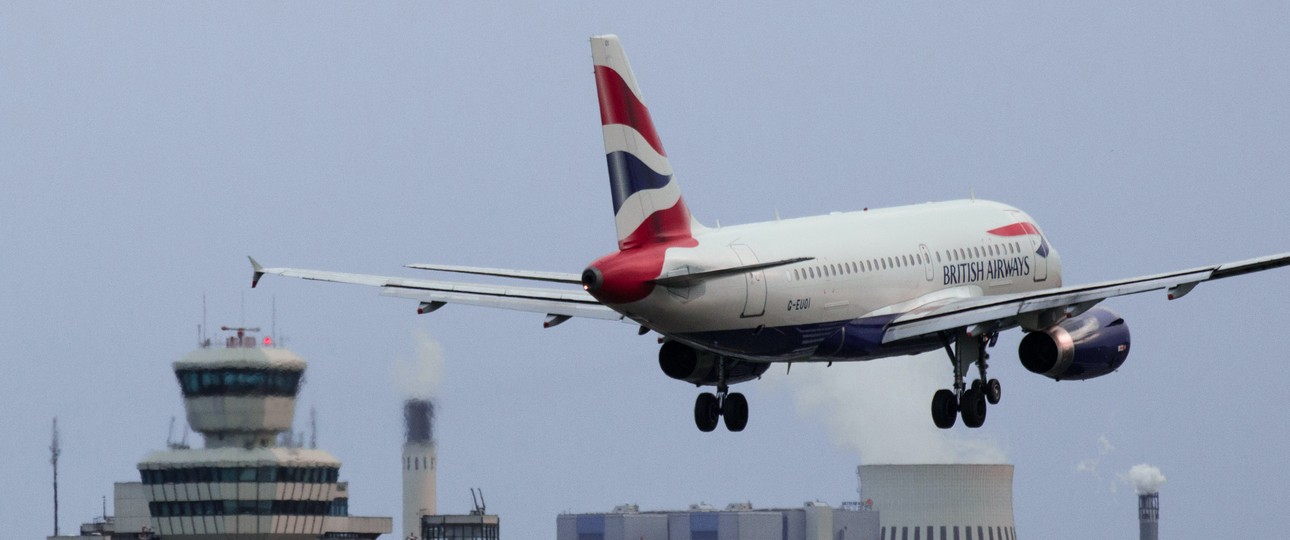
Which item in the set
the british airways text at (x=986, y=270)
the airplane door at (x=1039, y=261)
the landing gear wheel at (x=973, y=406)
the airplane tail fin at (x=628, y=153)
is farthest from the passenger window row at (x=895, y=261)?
the airplane tail fin at (x=628, y=153)

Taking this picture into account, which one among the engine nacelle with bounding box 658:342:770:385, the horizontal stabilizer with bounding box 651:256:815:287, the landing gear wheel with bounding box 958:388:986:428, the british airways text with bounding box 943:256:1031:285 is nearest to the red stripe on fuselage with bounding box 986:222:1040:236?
the british airways text with bounding box 943:256:1031:285

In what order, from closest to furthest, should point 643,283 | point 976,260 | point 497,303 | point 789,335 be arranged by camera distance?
point 643,283 < point 789,335 < point 497,303 < point 976,260

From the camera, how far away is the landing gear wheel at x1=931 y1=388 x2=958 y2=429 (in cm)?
6300

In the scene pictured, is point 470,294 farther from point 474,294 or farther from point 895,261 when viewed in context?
point 895,261

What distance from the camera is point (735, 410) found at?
62688mm

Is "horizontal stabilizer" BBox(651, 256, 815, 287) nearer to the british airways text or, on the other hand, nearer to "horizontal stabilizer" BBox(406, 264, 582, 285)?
"horizontal stabilizer" BBox(406, 264, 582, 285)

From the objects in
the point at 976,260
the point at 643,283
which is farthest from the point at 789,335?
the point at 976,260

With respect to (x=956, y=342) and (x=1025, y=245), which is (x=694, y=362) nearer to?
(x=956, y=342)

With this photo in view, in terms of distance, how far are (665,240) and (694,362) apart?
22.9ft

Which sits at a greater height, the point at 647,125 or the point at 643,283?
the point at 647,125

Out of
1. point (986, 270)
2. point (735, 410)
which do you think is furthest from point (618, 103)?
point (986, 270)

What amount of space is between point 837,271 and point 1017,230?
10.4 meters

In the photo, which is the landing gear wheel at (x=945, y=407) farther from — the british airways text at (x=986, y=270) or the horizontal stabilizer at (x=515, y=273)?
the horizontal stabilizer at (x=515, y=273)

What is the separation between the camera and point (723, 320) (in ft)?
184
